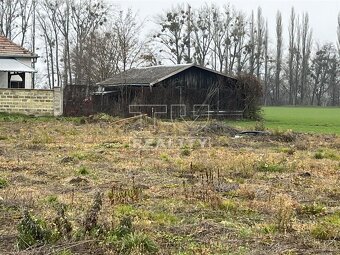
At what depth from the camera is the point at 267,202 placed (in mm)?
7035

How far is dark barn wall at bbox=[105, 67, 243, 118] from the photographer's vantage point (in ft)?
99.7

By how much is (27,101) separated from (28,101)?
5cm

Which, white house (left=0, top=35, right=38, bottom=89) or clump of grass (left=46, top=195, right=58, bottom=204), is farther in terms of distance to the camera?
white house (left=0, top=35, right=38, bottom=89)

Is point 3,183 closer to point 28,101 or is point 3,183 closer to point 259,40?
point 28,101

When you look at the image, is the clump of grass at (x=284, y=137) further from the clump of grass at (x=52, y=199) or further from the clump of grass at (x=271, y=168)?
the clump of grass at (x=52, y=199)

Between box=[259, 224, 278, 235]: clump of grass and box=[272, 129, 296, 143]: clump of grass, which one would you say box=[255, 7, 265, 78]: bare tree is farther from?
box=[259, 224, 278, 235]: clump of grass

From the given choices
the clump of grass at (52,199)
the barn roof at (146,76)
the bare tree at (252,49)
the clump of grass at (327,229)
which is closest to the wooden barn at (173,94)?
the barn roof at (146,76)

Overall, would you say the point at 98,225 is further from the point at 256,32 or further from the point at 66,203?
the point at 256,32

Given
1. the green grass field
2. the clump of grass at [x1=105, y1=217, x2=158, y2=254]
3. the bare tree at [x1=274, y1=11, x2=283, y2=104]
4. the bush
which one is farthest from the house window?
the bare tree at [x1=274, y1=11, x2=283, y2=104]

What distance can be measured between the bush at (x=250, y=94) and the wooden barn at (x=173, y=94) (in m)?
0.33

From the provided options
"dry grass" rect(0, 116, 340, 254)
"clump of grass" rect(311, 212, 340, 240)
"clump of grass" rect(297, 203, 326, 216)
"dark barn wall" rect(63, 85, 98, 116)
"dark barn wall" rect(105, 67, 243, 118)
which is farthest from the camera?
"dark barn wall" rect(105, 67, 243, 118)

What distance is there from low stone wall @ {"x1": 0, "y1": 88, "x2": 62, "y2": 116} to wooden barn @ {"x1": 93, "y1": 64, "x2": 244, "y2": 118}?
3.54m

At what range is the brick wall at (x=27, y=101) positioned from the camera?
89.4 feet

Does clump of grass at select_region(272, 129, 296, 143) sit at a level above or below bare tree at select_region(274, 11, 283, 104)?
below
